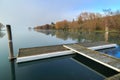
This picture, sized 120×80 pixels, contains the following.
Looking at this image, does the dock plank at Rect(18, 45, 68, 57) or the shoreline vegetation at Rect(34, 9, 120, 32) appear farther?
the shoreline vegetation at Rect(34, 9, 120, 32)

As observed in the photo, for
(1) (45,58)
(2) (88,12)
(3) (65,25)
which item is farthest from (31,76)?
(3) (65,25)

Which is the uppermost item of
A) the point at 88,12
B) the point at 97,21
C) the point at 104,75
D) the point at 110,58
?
the point at 88,12

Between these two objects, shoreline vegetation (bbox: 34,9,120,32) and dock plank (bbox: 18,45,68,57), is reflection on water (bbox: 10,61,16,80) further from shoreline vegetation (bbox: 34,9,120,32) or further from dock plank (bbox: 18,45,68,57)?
shoreline vegetation (bbox: 34,9,120,32)

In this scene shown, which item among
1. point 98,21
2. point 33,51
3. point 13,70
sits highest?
point 98,21

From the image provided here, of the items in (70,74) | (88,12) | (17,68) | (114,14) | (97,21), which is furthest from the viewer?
(88,12)

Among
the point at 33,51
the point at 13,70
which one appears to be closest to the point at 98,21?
the point at 33,51

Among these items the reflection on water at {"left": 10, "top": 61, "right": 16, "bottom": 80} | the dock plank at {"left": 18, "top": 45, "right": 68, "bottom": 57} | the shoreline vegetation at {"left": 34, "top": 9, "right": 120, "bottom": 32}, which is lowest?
the reflection on water at {"left": 10, "top": 61, "right": 16, "bottom": 80}

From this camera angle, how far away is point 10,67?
5703 millimetres

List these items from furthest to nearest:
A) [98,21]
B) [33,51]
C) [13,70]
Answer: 1. [98,21]
2. [33,51]
3. [13,70]

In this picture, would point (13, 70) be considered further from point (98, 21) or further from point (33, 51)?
point (98, 21)

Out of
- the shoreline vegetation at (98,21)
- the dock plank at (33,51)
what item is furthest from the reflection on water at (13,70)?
the shoreline vegetation at (98,21)

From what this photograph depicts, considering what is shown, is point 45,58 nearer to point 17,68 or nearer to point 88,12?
point 17,68

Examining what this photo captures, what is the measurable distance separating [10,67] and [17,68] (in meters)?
0.39

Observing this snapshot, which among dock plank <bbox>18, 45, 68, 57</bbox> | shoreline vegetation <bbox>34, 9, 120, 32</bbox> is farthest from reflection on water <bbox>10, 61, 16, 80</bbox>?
shoreline vegetation <bbox>34, 9, 120, 32</bbox>
